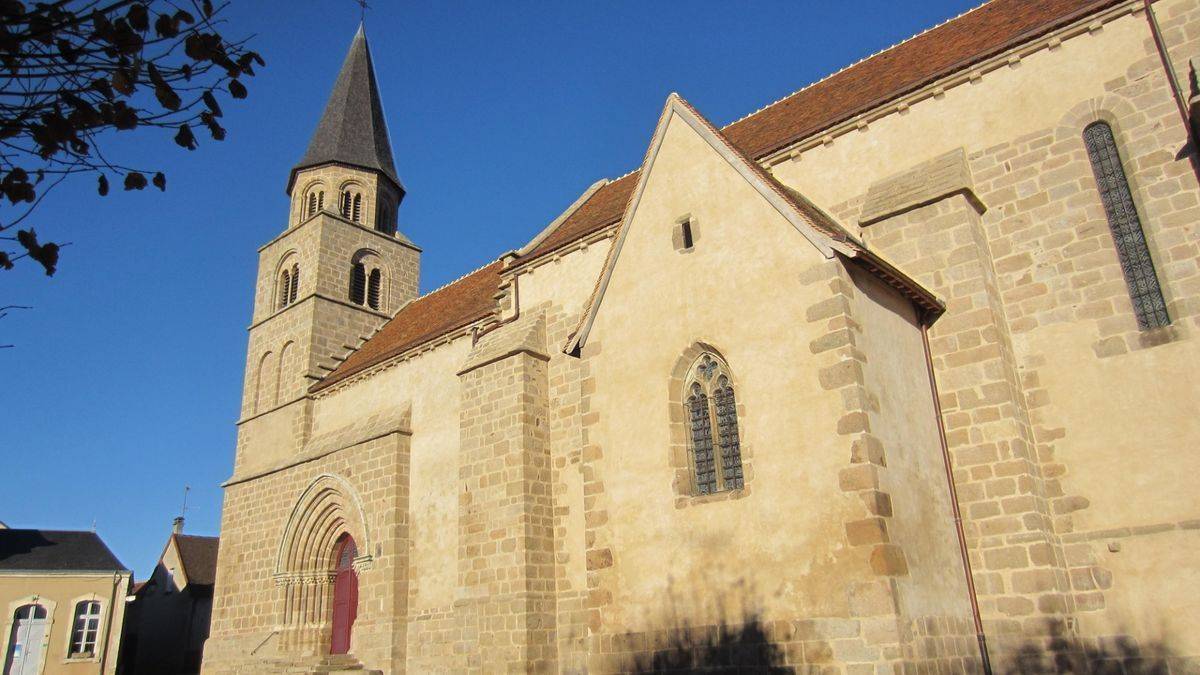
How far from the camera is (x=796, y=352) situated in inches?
381

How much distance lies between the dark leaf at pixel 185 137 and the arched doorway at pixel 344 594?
1556 cm

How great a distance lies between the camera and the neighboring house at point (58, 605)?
26.9 meters

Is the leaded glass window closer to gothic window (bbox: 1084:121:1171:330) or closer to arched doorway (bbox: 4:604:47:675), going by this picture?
arched doorway (bbox: 4:604:47:675)

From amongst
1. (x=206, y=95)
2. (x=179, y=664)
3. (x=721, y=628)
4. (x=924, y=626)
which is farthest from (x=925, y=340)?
(x=179, y=664)

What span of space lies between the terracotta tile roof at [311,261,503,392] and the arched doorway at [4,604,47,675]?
1388 centimetres

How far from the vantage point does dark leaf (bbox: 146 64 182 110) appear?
4195 mm

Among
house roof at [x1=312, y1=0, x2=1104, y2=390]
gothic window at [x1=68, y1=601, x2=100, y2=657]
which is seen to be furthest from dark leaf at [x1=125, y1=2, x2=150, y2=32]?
gothic window at [x1=68, y1=601, x2=100, y2=657]

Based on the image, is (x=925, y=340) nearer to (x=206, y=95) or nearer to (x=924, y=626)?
(x=924, y=626)

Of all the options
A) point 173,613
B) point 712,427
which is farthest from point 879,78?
point 173,613

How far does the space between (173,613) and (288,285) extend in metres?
20.2

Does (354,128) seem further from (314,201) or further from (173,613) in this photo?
(173,613)

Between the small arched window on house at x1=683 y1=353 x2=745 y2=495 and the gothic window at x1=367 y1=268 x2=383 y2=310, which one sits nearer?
the small arched window on house at x1=683 y1=353 x2=745 y2=495

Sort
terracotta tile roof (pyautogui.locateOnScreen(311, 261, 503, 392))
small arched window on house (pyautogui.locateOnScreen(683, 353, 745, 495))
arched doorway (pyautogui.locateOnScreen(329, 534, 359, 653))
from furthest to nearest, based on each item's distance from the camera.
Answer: arched doorway (pyautogui.locateOnScreen(329, 534, 359, 653)), terracotta tile roof (pyautogui.locateOnScreen(311, 261, 503, 392)), small arched window on house (pyautogui.locateOnScreen(683, 353, 745, 495))

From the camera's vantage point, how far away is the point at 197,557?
39875 millimetres
